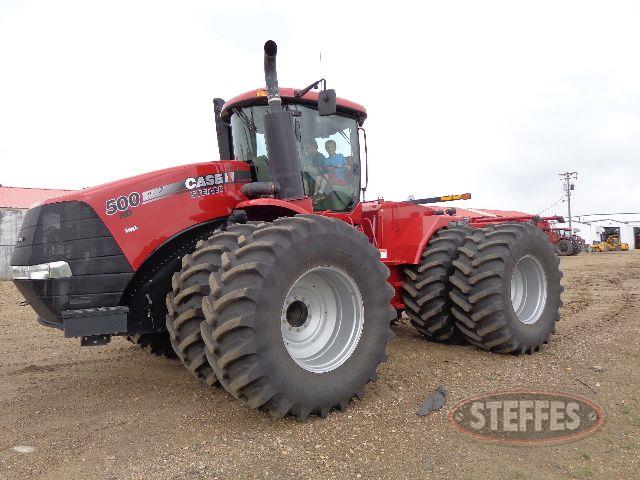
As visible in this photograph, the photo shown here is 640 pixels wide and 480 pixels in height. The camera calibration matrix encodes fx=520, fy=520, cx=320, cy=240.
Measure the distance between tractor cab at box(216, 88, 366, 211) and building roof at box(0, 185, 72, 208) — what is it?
81.3ft

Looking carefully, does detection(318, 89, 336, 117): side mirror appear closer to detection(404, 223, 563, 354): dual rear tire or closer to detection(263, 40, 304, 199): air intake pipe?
detection(263, 40, 304, 199): air intake pipe

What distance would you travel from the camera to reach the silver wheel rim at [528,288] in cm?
613

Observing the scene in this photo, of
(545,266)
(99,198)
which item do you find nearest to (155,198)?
(99,198)

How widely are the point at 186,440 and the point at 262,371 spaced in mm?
682

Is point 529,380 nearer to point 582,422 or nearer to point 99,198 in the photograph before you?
point 582,422

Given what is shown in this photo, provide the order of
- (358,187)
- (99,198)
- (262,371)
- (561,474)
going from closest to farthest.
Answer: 1. (561,474)
2. (262,371)
3. (99,198)
4. (358,187)

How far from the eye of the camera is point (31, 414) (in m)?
4.01

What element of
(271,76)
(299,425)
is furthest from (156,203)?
(299,425)

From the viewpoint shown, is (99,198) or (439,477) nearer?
(439,477)

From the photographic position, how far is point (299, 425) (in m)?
3.53

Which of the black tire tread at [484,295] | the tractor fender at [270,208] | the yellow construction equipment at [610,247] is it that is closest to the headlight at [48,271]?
the tractor fender at [270,208]

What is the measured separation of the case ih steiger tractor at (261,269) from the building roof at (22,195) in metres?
25.2

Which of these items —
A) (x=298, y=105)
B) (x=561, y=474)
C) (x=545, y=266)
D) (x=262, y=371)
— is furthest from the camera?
(x=545, y=266)

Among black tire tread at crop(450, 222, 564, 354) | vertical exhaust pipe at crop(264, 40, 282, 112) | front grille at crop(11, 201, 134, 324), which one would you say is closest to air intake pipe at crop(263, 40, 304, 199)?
vertical exhaust pipe at crop(264, 40, 282, 112)
